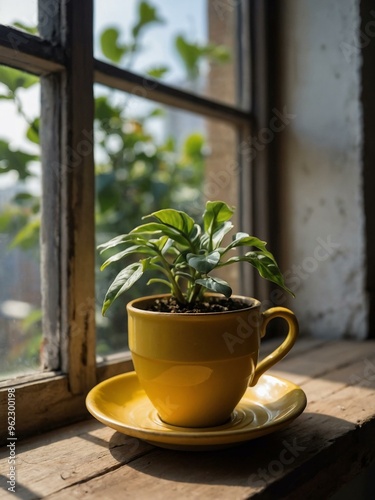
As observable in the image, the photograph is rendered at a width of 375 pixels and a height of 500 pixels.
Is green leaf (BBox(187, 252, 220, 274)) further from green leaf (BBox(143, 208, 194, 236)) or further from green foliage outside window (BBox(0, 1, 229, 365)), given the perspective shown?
green foliage outside window (BBox(0, 1, 229, 365))

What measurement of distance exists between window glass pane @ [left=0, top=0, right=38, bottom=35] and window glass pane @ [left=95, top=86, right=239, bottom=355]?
0.69 ft

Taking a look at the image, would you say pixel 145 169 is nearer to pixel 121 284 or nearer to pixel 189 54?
pixel 189 54

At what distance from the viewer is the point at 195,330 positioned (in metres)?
0.61

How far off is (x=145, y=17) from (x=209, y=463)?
1.05 m

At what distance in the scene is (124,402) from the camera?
0.74 metres

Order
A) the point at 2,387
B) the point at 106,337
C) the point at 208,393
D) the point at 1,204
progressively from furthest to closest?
the point at 106,337 < the point at 1,204 < the point at 2,387 < the point at 208,393

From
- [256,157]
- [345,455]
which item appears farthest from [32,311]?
[256,157]

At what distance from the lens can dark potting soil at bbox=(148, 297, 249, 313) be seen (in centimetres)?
68

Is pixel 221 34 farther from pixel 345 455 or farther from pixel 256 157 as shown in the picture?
pixel 345 455

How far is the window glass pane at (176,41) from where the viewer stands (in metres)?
1.11

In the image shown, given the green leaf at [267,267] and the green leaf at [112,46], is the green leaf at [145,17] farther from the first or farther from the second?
the green leaf at [267,267]

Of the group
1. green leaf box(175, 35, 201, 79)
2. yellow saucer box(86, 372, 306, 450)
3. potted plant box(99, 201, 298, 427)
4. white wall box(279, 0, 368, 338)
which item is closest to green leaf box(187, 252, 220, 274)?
potted plant box(99, 201, 298, 427)

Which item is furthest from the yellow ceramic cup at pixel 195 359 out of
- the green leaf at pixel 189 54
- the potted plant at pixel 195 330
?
the green leaf at pixel 189 54

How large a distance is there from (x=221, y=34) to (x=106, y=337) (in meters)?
0.92
